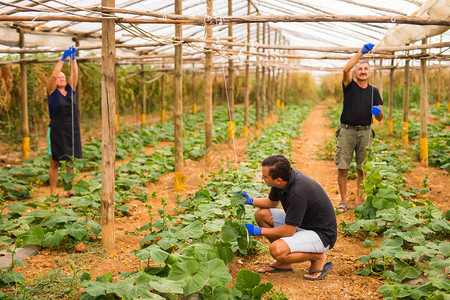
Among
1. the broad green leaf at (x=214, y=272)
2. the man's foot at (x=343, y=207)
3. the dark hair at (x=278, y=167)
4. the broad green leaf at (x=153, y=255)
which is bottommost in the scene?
the man's foot at (x=343, y=207)

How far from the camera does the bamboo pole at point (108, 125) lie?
154 inches

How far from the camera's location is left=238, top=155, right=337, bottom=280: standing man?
10.8 feet

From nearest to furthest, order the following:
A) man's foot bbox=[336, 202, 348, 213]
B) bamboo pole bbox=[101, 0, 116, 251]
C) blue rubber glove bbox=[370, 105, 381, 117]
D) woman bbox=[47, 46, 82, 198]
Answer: bamboo pole bbox=[101, 0, 116, 251], blue rubber glove bbox=[370, 105, 381, 117], man's foot bbox=[336, 202, 348, 213], woman bbox=[47, 46, 82, 198]

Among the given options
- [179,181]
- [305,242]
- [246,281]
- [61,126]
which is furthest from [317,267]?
[61,126]

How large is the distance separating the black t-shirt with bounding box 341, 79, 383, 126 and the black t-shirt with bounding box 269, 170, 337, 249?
210 cm

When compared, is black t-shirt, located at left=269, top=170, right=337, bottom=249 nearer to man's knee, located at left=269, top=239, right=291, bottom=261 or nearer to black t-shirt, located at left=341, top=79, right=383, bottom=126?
man's knee, located at left=269, top=239, right=291, bottom=261

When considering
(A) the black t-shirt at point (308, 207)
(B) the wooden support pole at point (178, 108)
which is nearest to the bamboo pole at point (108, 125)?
(A) the black t-shirt at point (308, 207)

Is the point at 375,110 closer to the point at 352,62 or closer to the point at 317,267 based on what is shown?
the point at 352,62

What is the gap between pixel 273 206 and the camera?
371 centimetres

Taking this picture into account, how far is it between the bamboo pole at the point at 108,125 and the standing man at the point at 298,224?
1450 mm

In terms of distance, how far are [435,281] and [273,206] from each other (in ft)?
4.68

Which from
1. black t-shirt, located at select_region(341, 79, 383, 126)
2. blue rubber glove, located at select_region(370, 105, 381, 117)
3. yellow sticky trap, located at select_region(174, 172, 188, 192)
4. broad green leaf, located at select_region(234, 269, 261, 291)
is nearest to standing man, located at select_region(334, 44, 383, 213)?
black t-shirt, located at select_region(341, 79, 383, 126)

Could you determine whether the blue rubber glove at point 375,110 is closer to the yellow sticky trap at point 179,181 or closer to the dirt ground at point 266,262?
the dirt ground at point 266,262

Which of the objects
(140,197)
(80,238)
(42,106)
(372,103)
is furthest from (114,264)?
(42,106)
